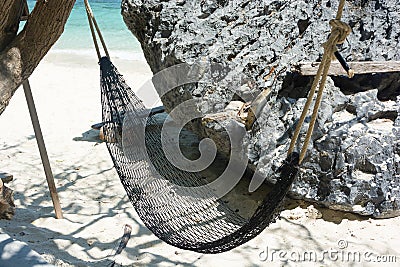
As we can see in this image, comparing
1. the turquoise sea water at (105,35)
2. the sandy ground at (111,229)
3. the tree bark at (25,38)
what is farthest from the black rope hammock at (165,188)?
the turquoise sea water at (105,35)

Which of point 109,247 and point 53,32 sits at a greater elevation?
point 53,32

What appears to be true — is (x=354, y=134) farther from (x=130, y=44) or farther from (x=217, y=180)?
(x=130, y=44)

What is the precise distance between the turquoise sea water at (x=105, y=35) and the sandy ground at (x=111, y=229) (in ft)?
17.8

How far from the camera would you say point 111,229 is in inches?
84.6

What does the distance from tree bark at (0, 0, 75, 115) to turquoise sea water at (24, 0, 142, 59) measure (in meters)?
6.81

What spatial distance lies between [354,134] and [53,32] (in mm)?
1452

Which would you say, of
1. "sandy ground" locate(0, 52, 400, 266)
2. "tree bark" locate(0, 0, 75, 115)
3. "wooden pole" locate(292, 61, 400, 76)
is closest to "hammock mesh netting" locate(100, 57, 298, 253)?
"sandy ground" locate(0, 52, 400, 266)

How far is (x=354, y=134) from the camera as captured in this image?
2174mm

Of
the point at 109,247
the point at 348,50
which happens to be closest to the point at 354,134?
the point at 348,50

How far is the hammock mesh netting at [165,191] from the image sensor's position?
1520 millimetres

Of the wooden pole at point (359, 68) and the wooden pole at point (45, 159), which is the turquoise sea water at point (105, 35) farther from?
the wooden pole at point (359, 68)

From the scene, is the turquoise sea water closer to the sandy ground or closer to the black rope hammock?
the sandy ground

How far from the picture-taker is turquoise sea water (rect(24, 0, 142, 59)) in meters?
8.94

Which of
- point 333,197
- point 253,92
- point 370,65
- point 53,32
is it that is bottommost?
point 333,197
